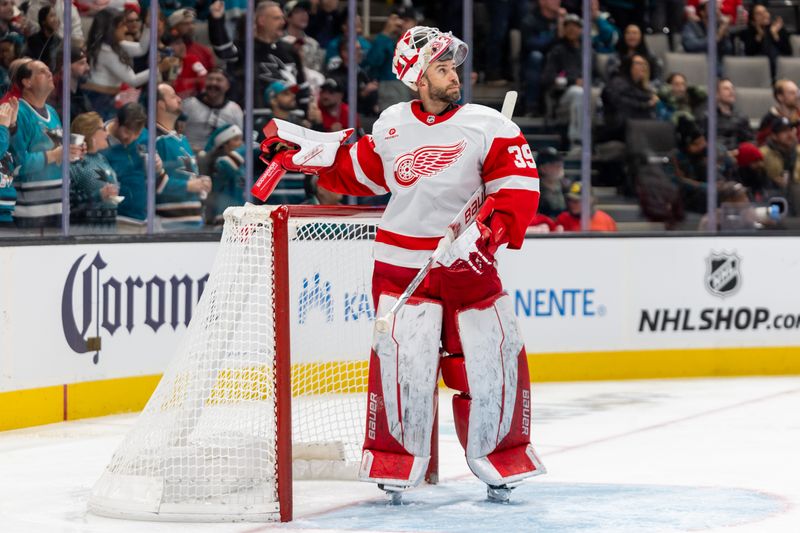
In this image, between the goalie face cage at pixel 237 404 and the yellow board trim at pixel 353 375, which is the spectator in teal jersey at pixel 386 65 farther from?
the goalie face cage at pixel 237 404

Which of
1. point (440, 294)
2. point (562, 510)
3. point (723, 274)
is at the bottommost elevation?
point (562, 510)

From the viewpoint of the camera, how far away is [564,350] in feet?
27.1

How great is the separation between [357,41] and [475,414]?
3.82m

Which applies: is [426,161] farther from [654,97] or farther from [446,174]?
[654,97]

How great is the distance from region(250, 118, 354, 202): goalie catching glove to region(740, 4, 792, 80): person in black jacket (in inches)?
196

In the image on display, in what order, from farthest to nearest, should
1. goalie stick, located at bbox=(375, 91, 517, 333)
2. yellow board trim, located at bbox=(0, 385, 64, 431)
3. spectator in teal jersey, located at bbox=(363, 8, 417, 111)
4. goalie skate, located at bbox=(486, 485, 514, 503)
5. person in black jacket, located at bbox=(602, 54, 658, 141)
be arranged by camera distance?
person in black jacket, located at bbox=(602, 54, 658, 141) < spectator in teal jersey, located at bbox=(363, 8, 417, 111) < yellow board trim, located at bbox=(0, 385, 64, 431) < goalie skate, located at bbox=(486, 485, 514, 503) < goalie stick, located at bbox=(375, 91, 517, 333)

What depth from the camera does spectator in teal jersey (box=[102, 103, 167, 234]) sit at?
7000 mm

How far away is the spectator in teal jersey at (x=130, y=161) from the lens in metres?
7.00

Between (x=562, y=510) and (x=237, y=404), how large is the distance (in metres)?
1.03

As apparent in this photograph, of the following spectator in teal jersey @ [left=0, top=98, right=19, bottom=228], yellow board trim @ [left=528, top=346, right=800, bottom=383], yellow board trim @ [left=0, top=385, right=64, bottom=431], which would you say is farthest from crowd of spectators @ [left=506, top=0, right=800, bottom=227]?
yellow board trim @ [left=0, top=385, right=64, bottom=431]

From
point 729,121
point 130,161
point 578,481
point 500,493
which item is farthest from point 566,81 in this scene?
point 500,493

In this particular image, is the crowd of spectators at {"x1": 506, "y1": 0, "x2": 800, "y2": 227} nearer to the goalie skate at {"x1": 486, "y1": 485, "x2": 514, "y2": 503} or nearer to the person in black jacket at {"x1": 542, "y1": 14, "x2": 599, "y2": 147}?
the person in black jacket at {"x1": 542, "y1": 14, "x2": 599, "y2": 147}

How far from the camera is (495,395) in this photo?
181 inches

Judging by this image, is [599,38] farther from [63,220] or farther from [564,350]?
[63,220]
